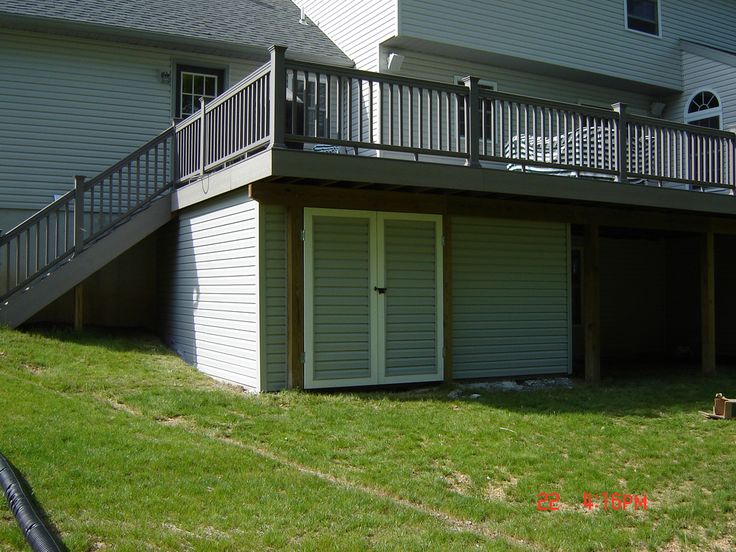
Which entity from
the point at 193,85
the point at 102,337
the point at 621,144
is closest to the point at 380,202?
the point at 621,144

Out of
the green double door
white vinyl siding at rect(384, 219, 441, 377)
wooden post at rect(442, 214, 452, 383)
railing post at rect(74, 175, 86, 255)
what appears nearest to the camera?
the green double door

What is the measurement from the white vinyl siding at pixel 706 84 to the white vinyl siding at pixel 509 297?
Result: 22.9 feet

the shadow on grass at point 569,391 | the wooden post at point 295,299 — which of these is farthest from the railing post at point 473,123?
the shadow on grass at point 569,391

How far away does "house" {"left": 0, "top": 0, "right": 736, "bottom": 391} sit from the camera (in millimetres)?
8516

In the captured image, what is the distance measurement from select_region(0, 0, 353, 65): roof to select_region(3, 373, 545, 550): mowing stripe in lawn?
684 centimetres

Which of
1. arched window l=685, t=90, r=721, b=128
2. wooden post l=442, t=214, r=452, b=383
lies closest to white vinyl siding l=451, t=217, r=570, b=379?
wooden post l=442, t=214, r=452, b=383

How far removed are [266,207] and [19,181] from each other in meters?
5.52

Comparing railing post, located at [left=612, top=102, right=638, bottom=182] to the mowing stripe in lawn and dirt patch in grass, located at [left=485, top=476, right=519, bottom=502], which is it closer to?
dirt patch in grass, located at [left=485, top=476, right=519, bottom=502]

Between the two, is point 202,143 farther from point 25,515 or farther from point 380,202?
point 25,515

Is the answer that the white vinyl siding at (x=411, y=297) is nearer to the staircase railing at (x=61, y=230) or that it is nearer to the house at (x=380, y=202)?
the house at (x=380, y=202)

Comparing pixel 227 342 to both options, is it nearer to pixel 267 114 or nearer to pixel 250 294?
pixel 250 294

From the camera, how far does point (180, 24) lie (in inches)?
504

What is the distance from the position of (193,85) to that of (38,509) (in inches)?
390

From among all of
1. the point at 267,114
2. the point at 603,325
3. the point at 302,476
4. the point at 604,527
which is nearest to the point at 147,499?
the point at 302,476
